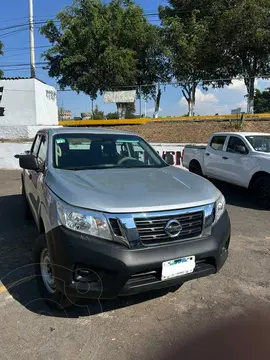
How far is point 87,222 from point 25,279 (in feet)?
5.17

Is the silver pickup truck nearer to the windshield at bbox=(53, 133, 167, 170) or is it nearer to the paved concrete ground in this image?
the paved concrete ground

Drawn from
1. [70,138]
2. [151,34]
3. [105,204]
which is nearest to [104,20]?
[151,34]

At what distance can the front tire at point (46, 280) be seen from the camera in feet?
10.4

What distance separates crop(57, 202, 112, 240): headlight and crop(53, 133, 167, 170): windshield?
1134mm

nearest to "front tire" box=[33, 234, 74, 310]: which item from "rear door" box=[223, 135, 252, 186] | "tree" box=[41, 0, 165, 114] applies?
"rear door" box=[223, 135, 252, 186]

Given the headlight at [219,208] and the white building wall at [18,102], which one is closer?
the headlight at [219,208]

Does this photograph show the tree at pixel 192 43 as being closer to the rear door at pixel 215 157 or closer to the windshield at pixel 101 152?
the rear door at pixel 215 157

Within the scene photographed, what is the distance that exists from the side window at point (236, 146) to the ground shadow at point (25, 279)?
502cm

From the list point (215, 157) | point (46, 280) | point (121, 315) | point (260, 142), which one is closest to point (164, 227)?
point (121, 315)

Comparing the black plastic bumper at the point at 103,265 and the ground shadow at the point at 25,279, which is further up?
the black plastic bumper at the point at 103,265

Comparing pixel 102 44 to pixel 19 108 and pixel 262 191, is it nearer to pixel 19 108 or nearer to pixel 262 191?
pixel 19 108

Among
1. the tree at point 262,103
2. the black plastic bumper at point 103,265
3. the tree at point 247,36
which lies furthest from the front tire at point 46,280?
the tree at point 262,103

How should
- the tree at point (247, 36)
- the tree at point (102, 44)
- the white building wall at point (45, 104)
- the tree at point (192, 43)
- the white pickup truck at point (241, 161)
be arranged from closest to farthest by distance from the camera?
the white pickup truck at point (241, 161) → the white building wall at point (45, 104) → the tree at point (247, 36) → the tree at point (192, 43) → the tree at point (102, 44)

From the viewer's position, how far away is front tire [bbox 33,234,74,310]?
10.4ft
